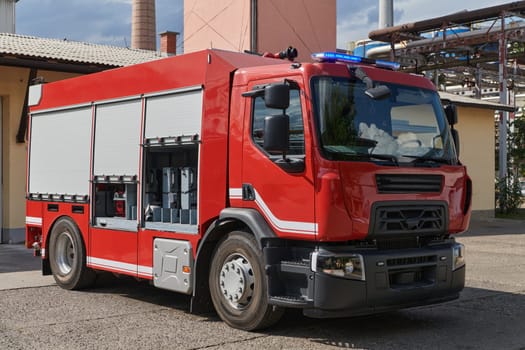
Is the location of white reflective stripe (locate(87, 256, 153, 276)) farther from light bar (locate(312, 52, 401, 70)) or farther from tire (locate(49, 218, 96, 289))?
light bar (locate(312, 52, 401, 70))

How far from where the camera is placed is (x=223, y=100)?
7293 millimetres

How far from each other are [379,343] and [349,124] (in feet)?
6.85

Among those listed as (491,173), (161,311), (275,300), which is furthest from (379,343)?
(491,173)

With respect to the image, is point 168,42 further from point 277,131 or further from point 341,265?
point 341,265

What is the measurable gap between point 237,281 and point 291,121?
168cm

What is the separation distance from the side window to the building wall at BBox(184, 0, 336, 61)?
1947cm

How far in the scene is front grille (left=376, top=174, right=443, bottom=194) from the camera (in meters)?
6.53

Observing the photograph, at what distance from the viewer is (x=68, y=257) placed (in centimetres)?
981

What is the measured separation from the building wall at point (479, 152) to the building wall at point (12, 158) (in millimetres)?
14606

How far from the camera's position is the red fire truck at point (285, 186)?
6.35 meters

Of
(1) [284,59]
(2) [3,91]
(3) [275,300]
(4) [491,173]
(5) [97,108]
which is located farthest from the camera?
(4) [491,173]

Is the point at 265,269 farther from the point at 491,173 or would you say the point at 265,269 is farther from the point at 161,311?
the point at 491,173

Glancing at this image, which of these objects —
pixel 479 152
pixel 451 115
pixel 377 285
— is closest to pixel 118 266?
pixel 377 285

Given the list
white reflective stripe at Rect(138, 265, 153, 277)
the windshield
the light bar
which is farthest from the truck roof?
white reflective stripe at Rect(138, 265, 153, 277)
